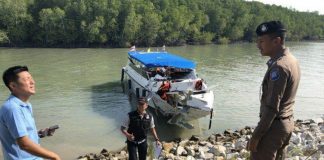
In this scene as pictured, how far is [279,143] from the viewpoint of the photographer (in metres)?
4.67

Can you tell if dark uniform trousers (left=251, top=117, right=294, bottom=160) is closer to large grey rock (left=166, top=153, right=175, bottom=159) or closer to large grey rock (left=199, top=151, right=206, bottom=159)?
large grey rock (left=199, top=151, right=206, bottom=159)

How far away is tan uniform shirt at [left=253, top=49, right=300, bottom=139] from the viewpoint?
4.30 metres

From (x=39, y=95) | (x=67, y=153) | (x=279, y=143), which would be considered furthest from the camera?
(x=39, y=95)

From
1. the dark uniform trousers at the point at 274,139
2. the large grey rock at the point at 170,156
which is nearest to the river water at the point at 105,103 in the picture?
the large grey rock at the point at 170,156

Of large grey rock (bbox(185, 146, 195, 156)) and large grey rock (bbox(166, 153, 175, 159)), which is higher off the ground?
large grey rock (bbox(166, 153, 175, 159))

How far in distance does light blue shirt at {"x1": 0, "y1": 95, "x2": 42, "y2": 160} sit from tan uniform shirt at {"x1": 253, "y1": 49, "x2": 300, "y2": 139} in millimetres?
2599

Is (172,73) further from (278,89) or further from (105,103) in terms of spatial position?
(278,89)

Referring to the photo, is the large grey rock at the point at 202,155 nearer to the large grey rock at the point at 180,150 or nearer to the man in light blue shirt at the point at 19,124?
the large grey rock at the point at 180,150

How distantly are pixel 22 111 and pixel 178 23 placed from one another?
260 feet

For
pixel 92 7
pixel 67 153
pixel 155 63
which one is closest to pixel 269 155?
pixel 67 153

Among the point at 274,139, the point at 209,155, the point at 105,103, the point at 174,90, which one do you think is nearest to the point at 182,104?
the point at 174,90

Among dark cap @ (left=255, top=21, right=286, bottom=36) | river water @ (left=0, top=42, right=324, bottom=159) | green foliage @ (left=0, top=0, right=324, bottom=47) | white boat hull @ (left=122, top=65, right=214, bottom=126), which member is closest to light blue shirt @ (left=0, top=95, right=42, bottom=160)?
dark cap @ (left=255, top=21, right=286, bottom=36)

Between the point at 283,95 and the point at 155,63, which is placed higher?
the point at 283,95

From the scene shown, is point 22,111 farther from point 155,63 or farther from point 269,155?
point 155,63
